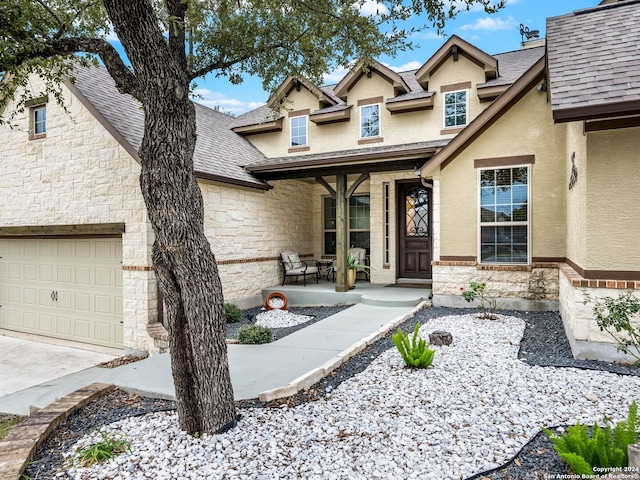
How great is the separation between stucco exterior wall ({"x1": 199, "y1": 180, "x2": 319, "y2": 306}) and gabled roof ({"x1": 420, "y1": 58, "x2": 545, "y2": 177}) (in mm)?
4213

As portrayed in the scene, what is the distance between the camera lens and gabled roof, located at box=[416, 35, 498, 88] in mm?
9594

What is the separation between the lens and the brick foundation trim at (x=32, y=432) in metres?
2.93

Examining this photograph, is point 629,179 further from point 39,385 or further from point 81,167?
point 81,167

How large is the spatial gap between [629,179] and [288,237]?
26.4 feet

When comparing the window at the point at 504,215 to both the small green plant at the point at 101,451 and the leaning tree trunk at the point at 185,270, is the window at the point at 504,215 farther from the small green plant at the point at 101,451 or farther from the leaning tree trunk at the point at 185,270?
the small green plant at the point at 101,451

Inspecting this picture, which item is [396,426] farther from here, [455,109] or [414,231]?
[455,109]

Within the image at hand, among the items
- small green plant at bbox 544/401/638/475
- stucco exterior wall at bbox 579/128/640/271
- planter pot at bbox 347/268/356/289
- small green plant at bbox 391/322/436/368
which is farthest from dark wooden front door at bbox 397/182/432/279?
small green plant at bbox 544/401/638/475

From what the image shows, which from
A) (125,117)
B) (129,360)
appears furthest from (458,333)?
(125,117)

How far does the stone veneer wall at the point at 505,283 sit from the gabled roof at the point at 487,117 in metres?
2.06

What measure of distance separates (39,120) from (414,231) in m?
9.09

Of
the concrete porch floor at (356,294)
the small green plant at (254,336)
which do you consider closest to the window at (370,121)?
the concrete porch floor at (356,294)

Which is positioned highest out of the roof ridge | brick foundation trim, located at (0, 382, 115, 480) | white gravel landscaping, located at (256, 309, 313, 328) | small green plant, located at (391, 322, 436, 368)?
the roof ridge

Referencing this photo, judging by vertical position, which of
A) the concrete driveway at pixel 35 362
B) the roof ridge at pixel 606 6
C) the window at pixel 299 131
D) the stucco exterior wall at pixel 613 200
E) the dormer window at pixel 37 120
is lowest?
the concrete driveway at pixel 35 362

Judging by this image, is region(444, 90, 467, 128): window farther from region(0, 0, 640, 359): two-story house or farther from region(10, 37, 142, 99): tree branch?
region(10, 37, 142, 99): tree branch
